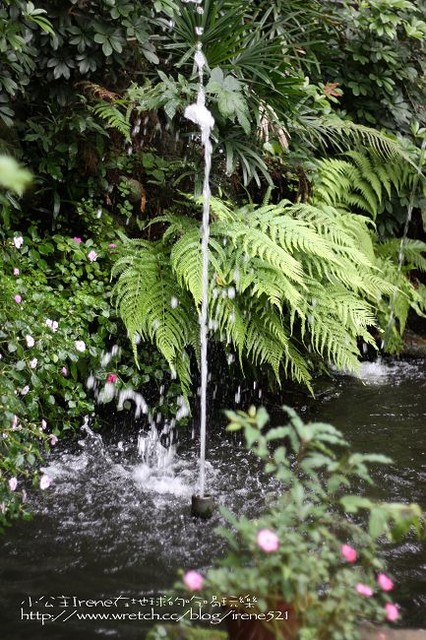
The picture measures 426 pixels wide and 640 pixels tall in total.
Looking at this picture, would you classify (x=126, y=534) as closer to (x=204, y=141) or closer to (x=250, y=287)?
(x=250, y=287)

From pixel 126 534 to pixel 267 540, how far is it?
49.0 inches

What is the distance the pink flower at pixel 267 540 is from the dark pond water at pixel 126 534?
32.7 inches

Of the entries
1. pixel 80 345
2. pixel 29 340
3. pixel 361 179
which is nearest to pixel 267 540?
pixel 29 340

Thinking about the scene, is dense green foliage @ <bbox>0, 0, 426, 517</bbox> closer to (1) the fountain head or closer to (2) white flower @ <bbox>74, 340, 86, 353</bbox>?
(2) white flower @ <bbox>74, 340, 86, 353</bbox>

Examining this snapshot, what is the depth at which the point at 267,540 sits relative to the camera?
1326 mm

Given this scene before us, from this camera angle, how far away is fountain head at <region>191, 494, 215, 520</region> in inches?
100

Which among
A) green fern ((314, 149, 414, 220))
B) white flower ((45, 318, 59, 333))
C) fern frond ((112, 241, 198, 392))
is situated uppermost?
green fern ((314, 149, 414, 220))

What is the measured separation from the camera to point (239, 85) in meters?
3.52

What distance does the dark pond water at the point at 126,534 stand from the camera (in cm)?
204

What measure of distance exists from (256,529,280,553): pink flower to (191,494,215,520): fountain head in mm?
1221

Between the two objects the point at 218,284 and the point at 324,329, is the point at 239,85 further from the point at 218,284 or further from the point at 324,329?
the point at 324,329

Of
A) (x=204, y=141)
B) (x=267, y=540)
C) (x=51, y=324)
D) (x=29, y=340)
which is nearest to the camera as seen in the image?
(x=267, y=540)

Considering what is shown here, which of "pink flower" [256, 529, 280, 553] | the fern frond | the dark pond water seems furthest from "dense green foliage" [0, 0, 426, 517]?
"pink flower" [256, 529, 280, 553]

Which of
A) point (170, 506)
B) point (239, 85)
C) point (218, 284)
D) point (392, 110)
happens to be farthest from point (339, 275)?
point (392, 110)
